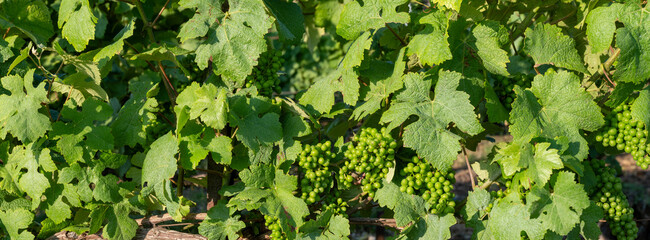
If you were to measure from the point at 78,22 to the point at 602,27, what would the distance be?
1.84 meters

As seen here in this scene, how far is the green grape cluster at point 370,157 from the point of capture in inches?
79.2

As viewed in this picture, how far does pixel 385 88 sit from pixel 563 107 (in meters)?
0.63

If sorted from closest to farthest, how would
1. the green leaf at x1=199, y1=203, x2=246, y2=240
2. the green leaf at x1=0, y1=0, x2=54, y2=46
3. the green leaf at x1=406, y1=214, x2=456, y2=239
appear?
1. the green leaf at x1=406, y1=214, x2=456, y2=239
2. the green leaf at x1=199, y1=203, x2=246, y2=240
3. the green leaf at x1=0, y1=0, x2=54, y2=46

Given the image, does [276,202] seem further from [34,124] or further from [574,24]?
[574,24]

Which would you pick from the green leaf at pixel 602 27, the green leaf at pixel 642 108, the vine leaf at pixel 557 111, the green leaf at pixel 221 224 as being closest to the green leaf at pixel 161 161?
the green leaf at pixel 221 224

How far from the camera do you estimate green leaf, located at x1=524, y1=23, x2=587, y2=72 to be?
211 centimetres

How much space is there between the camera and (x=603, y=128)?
2.15 meters

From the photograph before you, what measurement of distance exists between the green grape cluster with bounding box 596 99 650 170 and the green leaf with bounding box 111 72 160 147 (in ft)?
5.53

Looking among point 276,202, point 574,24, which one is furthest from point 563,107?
point 276,202

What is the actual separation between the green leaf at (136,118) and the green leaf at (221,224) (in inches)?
15.5

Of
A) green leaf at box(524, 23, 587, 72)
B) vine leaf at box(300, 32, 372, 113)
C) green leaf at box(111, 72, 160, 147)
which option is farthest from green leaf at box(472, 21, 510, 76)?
green leaf at box(111, 72, 160, 147)

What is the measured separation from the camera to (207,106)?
6.27 feet

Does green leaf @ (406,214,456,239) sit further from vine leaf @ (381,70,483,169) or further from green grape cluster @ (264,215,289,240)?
green grape cluster @ (264,215,289,240)

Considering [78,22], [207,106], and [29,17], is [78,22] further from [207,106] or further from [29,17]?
[207,106]
